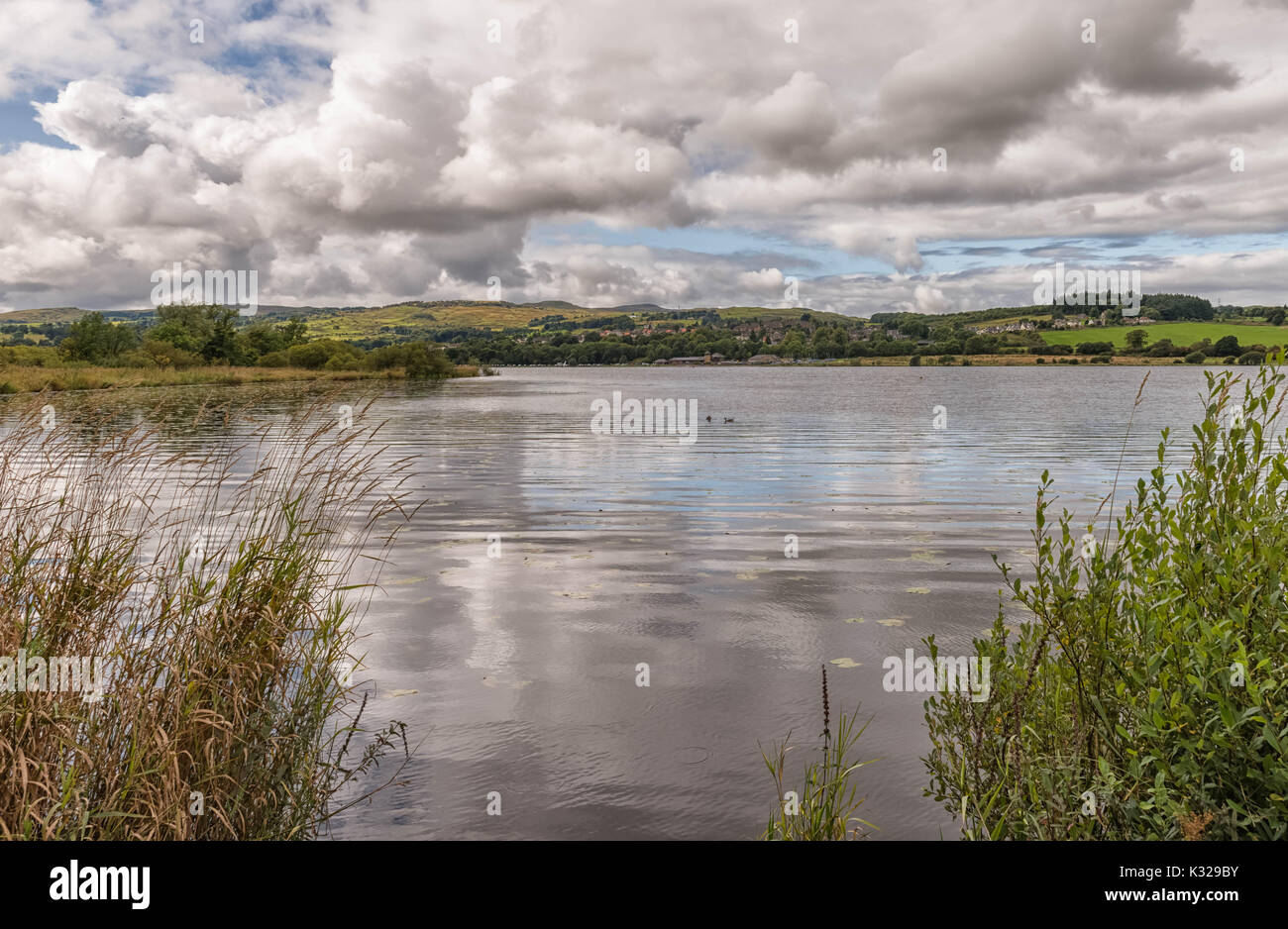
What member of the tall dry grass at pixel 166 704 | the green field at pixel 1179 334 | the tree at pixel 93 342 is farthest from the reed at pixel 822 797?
the green field at pixel 1179 334

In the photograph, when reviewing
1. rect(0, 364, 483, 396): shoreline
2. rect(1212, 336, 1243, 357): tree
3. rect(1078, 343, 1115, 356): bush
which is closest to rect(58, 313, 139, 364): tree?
rect(0, 364, 483, 396): shoreline

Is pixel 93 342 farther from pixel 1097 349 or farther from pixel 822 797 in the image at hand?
pixel 1097 349

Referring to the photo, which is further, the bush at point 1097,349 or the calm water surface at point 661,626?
the bush at point 1097,349

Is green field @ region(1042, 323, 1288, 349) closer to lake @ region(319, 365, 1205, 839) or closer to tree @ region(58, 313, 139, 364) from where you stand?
lake @ region(319, 365, 1205, 839)

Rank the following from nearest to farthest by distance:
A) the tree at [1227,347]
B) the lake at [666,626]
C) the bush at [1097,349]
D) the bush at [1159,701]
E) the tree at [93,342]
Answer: the bush at [1159,701] < the lake at [666,626] < the tree at [93,342] < the tree at [1227,347] < the bush at [1097,349]

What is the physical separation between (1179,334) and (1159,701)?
17553 cm

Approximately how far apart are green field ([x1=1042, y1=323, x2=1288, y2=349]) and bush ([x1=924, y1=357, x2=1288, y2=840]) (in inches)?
4781

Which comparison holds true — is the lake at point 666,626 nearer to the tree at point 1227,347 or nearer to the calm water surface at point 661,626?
the calm water surface at point 661,626

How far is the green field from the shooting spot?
11531 centimetres

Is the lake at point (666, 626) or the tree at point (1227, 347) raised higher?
the tree at point (1227, 347)

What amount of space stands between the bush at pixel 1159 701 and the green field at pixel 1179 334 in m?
121

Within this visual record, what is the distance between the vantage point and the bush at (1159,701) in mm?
4145

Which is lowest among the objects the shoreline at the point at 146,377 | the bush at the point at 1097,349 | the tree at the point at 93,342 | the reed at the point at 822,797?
the reed at the point at 822,797

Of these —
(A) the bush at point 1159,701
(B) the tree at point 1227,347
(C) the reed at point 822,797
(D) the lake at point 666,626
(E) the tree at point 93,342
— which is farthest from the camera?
(B) the tree at point 1227,347
